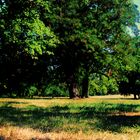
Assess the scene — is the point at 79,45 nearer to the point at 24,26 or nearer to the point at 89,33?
→ the point at 89,33

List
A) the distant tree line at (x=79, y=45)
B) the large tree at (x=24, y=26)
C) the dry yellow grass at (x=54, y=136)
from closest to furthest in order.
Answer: the dry yellow grass at (x=54, y=136) < the large tree at (x=24, y=26) < the distant tree line at (x=79, y=45)

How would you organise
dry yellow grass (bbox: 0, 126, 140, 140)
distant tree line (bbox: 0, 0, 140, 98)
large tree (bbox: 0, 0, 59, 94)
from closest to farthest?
dry yellow grass (bbox: 0, 126, 140, 140) → large tree (bbox: 0, 0, 59, 94) → distant tree line (bbox: 0, 0, 140, 98)

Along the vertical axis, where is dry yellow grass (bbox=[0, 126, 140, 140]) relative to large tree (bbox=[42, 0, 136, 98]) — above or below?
below

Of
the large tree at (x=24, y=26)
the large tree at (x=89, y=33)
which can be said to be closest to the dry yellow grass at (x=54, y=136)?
the large tree at (x=24, y=26)

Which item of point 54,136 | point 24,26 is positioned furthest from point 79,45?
point 54,136

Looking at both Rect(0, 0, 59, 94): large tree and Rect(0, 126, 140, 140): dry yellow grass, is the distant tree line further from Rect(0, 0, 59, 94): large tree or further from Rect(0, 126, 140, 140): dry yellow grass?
Rect(0, 126, 140, 140): dry yellow grass

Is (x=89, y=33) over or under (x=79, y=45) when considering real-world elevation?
over

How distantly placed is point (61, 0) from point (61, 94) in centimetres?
5941

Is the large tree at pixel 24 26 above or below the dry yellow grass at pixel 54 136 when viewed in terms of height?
above

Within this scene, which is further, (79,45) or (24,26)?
(79,45)

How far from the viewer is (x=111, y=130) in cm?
1633

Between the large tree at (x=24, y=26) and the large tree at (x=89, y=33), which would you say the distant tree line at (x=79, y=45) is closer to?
the large tree at (x=89, y=33)

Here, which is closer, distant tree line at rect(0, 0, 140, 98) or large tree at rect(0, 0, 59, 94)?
large tree at rect(0, 0, 59, 94)

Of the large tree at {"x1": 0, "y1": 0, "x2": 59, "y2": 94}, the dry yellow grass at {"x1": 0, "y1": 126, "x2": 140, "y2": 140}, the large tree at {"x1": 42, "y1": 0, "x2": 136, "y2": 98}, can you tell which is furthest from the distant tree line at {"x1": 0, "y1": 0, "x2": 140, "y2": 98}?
the dry yellow grass at {"x1": 0, "y1": 126, "x2": 140, "y2": 140}
